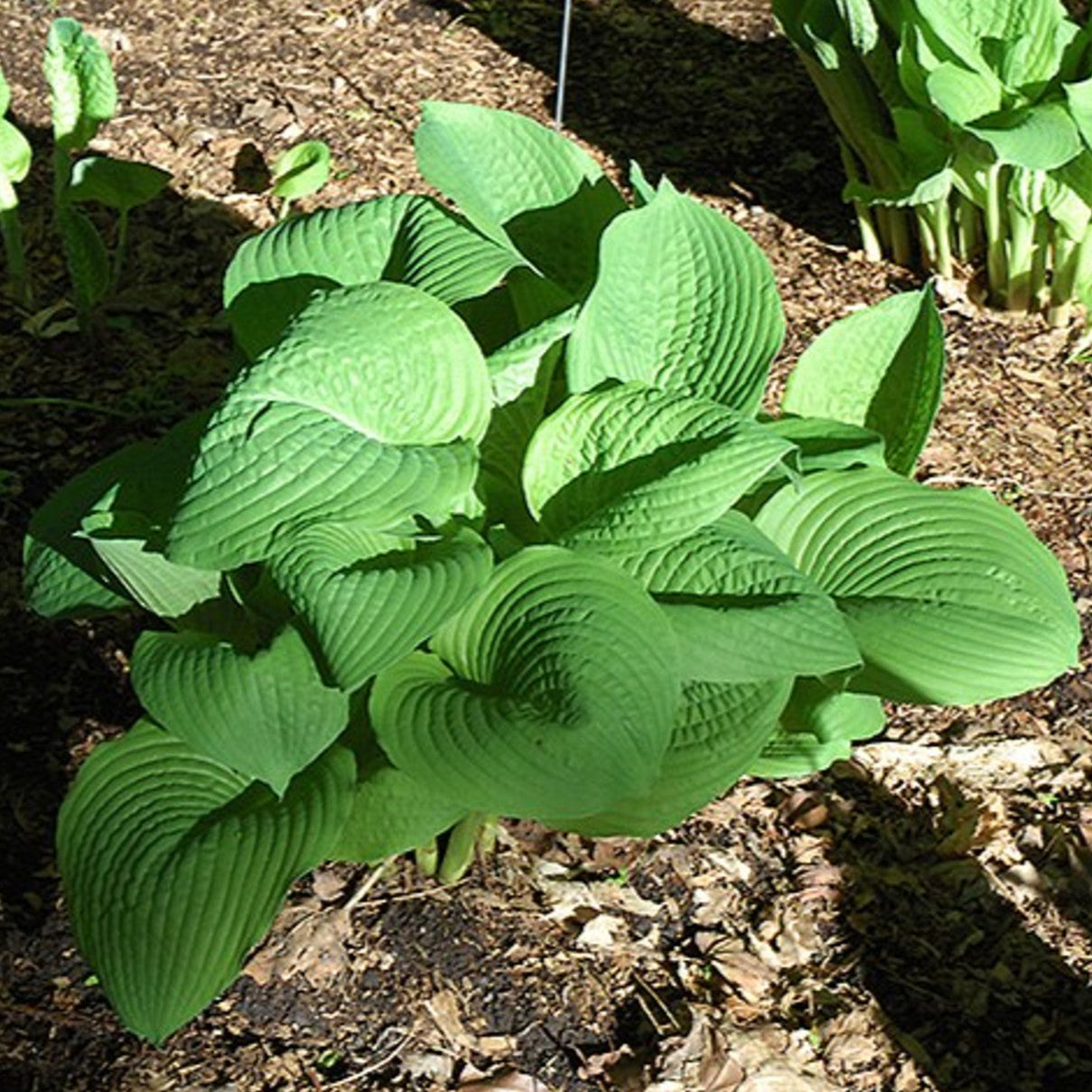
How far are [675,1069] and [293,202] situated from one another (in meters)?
1.88

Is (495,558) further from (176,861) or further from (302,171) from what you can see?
(302,171)

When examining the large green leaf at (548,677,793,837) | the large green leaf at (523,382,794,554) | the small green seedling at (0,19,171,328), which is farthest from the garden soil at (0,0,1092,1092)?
the large green leaf at (523,382,794,554)

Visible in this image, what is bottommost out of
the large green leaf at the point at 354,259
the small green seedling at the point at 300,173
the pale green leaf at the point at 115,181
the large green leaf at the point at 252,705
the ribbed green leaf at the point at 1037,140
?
the small green seedling at the point at 300,173

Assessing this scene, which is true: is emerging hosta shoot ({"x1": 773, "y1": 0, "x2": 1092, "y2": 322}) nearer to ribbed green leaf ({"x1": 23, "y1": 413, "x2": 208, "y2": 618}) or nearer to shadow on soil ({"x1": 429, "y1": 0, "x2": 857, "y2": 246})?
shadow on soil ({"x1": 429, "y1": 0, "x2": 857, "y2": 246})

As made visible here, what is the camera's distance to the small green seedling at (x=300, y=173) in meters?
3.04

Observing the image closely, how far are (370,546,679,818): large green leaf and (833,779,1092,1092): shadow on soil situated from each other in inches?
26.0

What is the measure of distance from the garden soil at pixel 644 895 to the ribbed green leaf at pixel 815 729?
292mm

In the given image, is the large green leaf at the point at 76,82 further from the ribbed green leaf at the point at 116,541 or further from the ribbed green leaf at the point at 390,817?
the ribbed green leaf at the point at 390,817

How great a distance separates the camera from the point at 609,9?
407 cm

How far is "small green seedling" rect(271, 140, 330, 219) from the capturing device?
3035 millimetres

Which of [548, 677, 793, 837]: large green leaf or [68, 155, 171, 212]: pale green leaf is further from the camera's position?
[68, 155, 171, 212]: pale green leaf

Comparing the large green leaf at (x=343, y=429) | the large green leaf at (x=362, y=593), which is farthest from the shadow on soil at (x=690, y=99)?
the large green leaf at (x=362, y=593)

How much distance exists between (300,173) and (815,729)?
1.62m

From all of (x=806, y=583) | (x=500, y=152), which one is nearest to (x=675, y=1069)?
(x=806, y=583)
